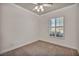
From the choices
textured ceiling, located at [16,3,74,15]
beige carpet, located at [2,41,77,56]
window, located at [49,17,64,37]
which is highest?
textured ceiling, located at [16,3,74,15]

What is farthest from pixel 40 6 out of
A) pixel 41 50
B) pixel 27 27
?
pixel 41 50

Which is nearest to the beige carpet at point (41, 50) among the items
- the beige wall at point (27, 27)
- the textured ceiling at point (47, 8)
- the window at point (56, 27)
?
the beige wall at point (27, 27)

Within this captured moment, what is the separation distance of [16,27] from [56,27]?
887mm

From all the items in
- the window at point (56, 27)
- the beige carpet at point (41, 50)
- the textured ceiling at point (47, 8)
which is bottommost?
the beige carpet at point (41, 50)

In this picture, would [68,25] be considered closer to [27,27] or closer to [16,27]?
[27,27]

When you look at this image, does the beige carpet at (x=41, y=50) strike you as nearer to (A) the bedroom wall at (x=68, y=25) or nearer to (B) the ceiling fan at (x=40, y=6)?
(A) the bedroom wall at (x=68, y=25)

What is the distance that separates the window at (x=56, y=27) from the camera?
205cm

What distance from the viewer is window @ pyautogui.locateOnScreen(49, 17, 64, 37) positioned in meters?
2.05

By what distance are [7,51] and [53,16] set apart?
1.26m

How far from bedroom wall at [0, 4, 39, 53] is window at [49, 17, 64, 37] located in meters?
0.32

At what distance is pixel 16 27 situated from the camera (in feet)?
6.69

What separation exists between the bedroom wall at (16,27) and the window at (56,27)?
316 mm

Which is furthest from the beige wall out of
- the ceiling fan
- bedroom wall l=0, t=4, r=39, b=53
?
the ceiling fan

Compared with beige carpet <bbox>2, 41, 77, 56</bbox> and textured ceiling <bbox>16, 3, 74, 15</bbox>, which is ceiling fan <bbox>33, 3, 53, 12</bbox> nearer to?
textured ceiling <bbox>16, 3, 74, 15</bbox>
